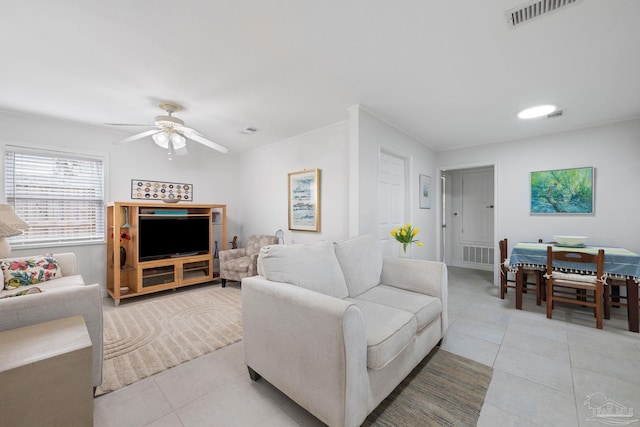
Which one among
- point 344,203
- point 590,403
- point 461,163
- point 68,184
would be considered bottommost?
point 590,403

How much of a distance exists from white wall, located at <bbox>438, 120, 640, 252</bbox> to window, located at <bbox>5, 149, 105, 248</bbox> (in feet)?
20.1

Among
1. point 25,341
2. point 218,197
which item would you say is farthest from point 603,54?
point 218,197

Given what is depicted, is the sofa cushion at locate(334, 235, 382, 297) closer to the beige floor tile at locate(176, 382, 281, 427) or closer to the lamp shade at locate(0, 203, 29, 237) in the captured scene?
the beige floor tile at locate(176, 382, 281, 427)

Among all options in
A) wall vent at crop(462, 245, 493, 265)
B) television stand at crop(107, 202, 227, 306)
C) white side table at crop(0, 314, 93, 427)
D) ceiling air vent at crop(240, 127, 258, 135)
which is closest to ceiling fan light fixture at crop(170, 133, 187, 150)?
ceiling air vent at crop(240, 127, 258, 135)

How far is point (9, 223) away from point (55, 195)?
4.59 ft

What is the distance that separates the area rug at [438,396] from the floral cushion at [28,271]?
330cm

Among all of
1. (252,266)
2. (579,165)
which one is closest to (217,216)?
(252,266)

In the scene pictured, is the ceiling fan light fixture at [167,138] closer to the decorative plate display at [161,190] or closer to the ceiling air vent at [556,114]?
the decorative plate display at [161,190]

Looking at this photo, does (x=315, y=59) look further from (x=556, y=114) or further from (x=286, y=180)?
(x=556, y=114)

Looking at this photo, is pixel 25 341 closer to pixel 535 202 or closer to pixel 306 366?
pixel 306 366

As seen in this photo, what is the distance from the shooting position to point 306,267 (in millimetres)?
1854

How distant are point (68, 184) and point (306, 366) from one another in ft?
14.0

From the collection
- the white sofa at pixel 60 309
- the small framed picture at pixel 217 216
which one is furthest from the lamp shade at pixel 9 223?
the small framed picture at pixel 217 216

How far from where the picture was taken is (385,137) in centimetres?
343
